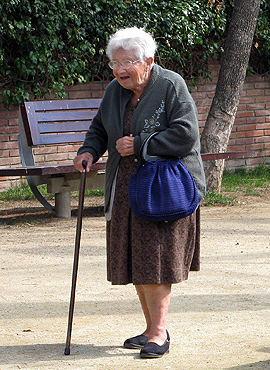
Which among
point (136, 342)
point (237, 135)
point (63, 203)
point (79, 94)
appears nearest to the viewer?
point (136, 342)

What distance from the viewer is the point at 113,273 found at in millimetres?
3605

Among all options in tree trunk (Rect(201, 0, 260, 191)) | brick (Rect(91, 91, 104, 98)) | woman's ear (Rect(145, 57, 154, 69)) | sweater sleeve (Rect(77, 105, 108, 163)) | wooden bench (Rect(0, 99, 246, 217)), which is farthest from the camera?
brick (Rect(91, 91, 104, 98))

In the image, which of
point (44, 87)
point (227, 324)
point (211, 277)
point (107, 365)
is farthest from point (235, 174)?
point (107, 365)

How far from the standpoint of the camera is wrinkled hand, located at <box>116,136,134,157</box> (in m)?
3.47

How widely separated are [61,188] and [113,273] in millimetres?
3671

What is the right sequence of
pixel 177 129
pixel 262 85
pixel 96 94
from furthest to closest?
pixel 262 85 → pixel 96 94 → pixel 177 129

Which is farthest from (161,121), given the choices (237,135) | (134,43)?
(237,135)

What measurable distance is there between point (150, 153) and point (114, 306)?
1.31m

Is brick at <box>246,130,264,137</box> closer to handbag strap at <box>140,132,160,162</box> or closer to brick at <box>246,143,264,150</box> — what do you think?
brick at <box>246,143,264,150</box>

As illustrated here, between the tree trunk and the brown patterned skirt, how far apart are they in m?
5.15

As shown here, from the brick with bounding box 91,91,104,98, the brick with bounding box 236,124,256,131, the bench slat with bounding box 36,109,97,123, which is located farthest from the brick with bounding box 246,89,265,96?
the bench slat with bounding box 36,109,97,123

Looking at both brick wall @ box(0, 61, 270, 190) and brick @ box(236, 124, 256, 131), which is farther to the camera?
brick @ box(236, 124, 256, 131)

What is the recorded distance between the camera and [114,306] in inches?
173

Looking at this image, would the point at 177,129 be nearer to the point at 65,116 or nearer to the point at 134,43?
the point at 134,43
